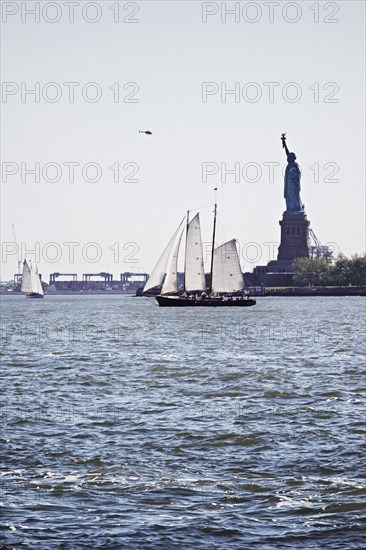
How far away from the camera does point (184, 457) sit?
25.9 metres

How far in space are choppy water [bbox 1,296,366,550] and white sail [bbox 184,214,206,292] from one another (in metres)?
110

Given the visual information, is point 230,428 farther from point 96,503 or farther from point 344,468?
point 96,503

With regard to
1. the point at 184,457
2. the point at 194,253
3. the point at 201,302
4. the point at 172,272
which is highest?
the point at 194,253

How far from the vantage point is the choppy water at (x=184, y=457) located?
19.3m

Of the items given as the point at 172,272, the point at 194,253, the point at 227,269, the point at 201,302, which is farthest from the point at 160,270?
the point at 227,269

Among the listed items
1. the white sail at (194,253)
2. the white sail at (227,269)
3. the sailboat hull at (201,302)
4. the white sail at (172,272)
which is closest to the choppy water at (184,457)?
the white sail at (194,253)

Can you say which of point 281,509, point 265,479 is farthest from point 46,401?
point 281,509

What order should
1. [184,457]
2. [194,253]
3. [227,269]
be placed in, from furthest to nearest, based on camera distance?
[227,269] < [194,253] < [184,457]

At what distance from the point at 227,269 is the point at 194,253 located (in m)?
7.80

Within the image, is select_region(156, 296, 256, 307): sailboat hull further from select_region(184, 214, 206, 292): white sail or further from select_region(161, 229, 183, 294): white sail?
select_region(184, 214, 206, 292): white sail

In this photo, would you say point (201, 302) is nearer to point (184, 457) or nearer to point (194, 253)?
point (194, 253)

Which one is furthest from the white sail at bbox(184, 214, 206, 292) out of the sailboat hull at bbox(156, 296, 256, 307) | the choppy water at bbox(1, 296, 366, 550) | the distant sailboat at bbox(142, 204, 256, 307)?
Answer: the choppy water at bbox(1, 296, 366, 550)

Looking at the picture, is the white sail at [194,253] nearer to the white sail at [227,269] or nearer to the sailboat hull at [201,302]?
the white sail at [227,269]

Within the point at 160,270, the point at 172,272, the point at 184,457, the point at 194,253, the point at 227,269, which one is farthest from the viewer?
the point at 160,270
